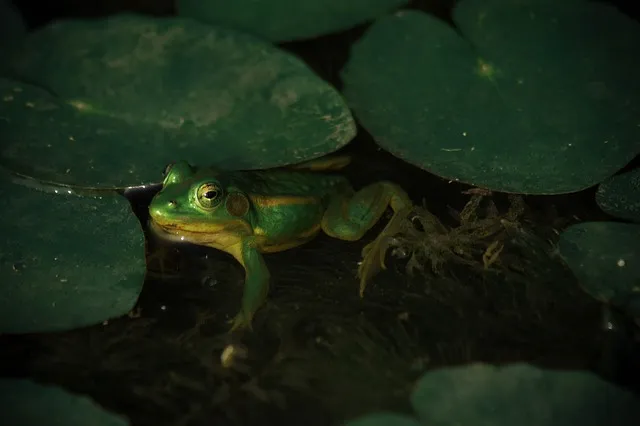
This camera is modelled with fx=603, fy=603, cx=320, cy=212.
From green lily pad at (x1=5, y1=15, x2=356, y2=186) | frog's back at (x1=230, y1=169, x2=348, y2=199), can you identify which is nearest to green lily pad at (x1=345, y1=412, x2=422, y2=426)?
frog's back at (x1=230, y1=169, x2=348, y2=199)

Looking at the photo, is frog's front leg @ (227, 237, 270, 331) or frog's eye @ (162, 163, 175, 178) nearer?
frog's front leg @ (227, 237, 270, 331)

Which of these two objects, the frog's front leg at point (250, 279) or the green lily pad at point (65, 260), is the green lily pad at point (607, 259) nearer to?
the frog's front leg at point (250, 279)

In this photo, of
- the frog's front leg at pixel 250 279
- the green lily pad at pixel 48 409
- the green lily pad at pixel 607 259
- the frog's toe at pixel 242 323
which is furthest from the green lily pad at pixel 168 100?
the green lily pad at pixel 607 259

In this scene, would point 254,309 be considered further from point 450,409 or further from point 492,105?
point 492,105

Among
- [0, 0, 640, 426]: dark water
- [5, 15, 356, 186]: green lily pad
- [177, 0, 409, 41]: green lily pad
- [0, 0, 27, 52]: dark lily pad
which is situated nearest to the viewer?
[0, 0, 640, 426]: dark water

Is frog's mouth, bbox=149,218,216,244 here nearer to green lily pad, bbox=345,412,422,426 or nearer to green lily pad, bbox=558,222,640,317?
green lily pad, bbox=345,412,422,426

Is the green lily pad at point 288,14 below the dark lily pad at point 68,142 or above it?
above

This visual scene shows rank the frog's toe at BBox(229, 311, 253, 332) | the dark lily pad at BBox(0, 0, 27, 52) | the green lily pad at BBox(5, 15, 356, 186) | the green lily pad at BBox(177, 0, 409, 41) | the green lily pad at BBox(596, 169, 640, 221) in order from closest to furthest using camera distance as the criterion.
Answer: the frog's toe at BBox(229, 311, 253, 332) → the green lily pad at BBox(596, 169, 640, 221) → the green lily pad at BBox(5, 15, 356, 186) → the dark lily pad at BBox(0, 0, 27, 52) → the green lily pad at BBox(177, 0, 409, 41)
